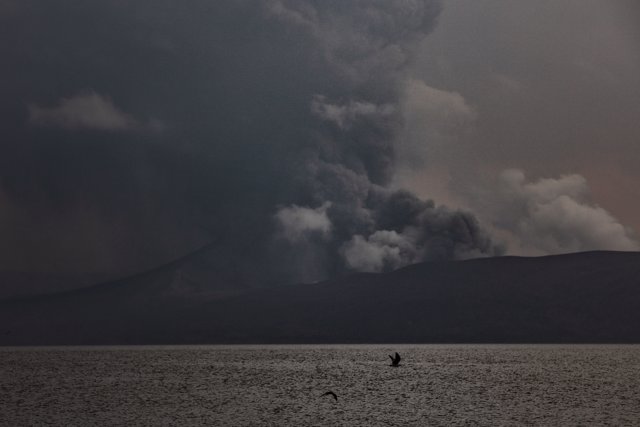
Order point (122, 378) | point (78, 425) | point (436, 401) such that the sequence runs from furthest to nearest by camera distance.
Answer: point (122, 378), point (436, 401), point (78, 425)

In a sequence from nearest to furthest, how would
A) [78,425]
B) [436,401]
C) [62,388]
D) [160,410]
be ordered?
[78,425] < [160,410] < [436,401] < [62,388]

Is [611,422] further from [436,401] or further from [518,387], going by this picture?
[518,387]

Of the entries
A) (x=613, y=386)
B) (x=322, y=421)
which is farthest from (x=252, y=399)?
(x=613, y=386)

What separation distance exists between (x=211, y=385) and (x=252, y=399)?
24.9 meters

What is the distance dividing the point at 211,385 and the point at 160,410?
3524cm

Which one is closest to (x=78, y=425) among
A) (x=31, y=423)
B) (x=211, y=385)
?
(x=31, y=423)

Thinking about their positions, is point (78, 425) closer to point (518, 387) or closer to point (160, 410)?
point (160, 410)


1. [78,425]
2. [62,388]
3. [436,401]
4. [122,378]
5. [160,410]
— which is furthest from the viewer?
[122,378]

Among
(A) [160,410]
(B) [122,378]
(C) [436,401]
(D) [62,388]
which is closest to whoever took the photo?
(A) [160,410]

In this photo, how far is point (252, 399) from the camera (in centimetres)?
9162

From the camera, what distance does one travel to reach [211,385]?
378 feet

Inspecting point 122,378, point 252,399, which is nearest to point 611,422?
point 252,399

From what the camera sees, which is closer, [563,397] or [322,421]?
[322,421]

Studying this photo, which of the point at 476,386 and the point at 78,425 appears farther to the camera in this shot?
the point at 476,386
